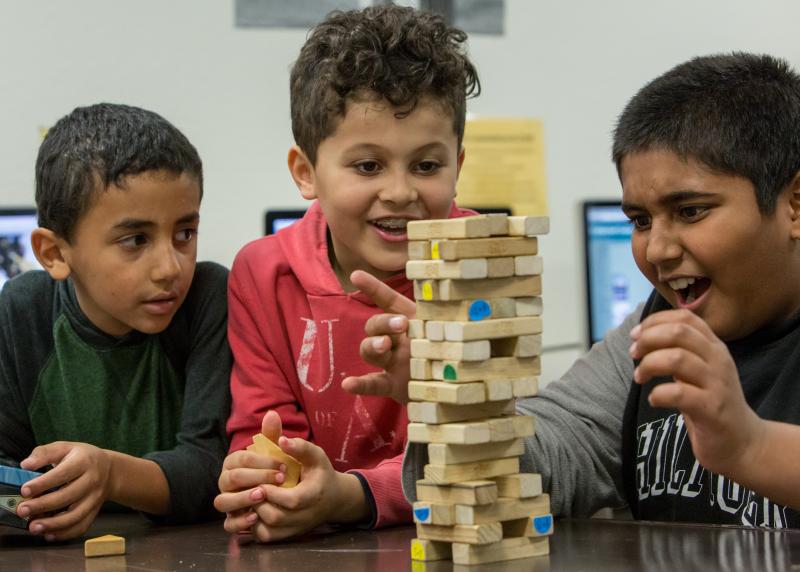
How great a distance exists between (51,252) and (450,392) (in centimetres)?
77

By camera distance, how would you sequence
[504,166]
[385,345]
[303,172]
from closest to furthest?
[385,345], [303,172], [504,166]

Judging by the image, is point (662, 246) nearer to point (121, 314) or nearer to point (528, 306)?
point (528, 306)

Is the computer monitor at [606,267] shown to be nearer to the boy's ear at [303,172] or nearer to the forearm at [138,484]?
the boy's ear at [303,172]

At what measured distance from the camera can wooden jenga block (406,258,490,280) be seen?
3.43 ft

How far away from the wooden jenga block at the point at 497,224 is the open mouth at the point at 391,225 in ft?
1.35

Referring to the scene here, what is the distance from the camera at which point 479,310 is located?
3.48ft

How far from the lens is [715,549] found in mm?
1099

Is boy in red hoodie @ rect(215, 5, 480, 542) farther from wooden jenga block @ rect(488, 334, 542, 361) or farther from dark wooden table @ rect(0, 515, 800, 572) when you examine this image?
wooden jenga block @ rect(488, 334, 542, 361)

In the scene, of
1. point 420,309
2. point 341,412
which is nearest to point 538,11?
point 341,412

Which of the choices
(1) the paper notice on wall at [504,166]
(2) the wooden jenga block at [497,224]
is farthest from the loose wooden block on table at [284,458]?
(1) the paper notice on wall at [504,166]

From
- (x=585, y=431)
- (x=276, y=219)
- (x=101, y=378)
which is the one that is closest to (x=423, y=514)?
(x=585, y=431)

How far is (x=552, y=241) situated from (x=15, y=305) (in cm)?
148

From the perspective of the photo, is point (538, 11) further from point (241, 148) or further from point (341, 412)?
point (341, 412)

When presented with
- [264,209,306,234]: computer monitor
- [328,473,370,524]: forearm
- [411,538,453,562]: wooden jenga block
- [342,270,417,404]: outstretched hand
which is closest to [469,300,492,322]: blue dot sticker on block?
[342,270,417,404]: outstretched hand
